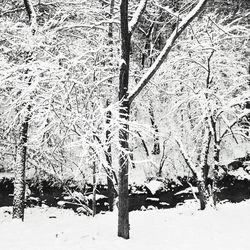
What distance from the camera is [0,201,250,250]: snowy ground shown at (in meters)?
7.41

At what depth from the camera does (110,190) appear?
1398 cm

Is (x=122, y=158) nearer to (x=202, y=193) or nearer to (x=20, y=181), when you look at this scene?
(x=20, y=181)

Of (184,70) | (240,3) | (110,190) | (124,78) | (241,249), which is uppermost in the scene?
(240,3)

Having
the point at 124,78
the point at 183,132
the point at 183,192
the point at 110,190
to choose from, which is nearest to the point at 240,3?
the point at 183,132

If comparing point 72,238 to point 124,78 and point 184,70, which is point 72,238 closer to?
point 124,78

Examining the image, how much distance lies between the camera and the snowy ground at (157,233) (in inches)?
292

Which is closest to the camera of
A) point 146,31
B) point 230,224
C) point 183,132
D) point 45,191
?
point 230,224

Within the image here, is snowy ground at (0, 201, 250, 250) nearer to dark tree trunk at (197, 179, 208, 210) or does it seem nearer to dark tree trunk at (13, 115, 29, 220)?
dark tree trunk at (197, 179, 208, 210)

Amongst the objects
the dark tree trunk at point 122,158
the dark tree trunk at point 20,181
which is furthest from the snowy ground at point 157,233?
the dark tree trunk at point 20,181

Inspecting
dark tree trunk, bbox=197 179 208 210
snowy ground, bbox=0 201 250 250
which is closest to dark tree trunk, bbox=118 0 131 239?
snowy ground, bbox=0 201 250 250

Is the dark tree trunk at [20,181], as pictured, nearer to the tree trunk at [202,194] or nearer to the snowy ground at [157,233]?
the snowy ground at [157,233]

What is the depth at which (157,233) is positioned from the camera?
29.2ft

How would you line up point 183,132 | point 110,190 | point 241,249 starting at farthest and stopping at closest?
point 183,132 < point 110,190 < point 241,249

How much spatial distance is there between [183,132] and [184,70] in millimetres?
3499
